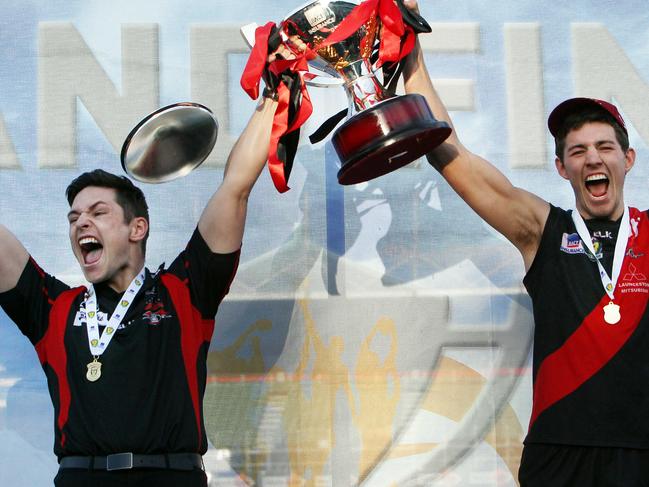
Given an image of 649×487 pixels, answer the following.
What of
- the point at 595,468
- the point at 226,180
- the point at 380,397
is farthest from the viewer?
the point at 380,397

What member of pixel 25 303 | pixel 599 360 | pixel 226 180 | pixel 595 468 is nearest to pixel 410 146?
pixel 226 180

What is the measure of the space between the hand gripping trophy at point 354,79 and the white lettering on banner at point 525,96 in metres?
0.75

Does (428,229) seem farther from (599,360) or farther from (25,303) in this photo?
(25,303)

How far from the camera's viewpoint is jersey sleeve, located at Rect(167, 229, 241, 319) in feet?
7.79

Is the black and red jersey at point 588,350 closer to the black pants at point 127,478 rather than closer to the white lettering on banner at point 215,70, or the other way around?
the black pants at point 127,478

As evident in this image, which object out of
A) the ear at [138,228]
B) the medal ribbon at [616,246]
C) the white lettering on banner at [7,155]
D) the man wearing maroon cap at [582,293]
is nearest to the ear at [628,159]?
the man wearing maroon cap at [582,293]

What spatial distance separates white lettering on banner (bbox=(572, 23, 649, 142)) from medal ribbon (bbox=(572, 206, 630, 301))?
0.74 meters

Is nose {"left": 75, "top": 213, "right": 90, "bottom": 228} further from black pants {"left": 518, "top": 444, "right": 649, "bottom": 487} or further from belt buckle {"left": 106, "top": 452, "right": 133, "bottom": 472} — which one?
black pants {"left": 518, "top": 444, "right": 649, "bottom": 487}

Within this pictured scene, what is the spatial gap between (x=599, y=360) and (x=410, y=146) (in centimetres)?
64

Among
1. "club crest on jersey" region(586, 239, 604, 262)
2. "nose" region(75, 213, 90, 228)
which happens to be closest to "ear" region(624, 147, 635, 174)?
"club crest on jersey" region(586, 239, 604, 262)

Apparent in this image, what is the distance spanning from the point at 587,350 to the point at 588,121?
1.92 feet

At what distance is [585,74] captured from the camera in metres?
3.02

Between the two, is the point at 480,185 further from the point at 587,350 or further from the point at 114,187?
the point at 114,187

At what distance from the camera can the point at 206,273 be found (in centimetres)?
239
